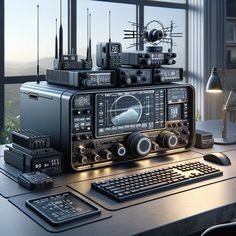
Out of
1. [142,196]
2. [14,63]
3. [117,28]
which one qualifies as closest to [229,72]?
[117,28]

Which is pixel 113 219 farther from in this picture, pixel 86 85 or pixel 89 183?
pixel 86 85

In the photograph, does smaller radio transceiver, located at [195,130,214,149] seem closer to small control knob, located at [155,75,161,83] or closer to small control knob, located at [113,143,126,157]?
small control knob, located at [155,75,161,83]

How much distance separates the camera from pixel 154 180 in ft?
5.06

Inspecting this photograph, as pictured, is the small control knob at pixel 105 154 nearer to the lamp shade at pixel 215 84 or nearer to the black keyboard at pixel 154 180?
the black keyboard at pixel 154 180

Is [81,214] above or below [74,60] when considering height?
below

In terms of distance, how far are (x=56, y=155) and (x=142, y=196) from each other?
1.29 feet

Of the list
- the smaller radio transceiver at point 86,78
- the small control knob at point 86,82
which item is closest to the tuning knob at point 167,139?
the smaller radio transceiver at point 86,78

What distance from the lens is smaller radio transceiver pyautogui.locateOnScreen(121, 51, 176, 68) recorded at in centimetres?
188

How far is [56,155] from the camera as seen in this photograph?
164cm

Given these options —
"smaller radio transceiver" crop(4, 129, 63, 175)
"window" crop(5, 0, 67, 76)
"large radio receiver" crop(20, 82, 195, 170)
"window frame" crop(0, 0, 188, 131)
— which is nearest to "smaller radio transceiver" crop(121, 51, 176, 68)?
"large radio receiver" crop(20, 82, 195, 170)

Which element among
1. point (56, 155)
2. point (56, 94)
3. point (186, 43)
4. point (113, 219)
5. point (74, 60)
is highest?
point (186, 43)

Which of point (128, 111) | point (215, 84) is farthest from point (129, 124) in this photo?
point (215, 84)

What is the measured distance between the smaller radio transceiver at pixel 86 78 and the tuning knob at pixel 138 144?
230 mm

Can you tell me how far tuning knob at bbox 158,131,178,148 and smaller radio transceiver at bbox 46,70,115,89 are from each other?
0.33m
